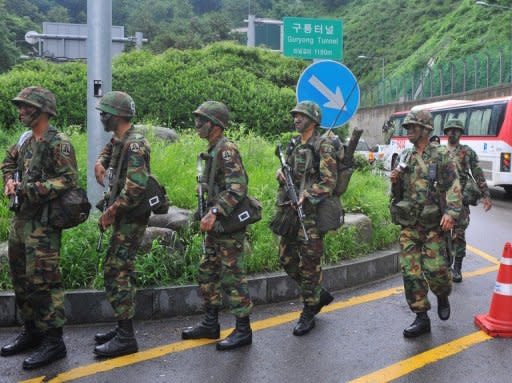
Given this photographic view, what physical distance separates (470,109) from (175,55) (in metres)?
9.01

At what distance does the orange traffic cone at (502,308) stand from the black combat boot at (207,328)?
6.71ft

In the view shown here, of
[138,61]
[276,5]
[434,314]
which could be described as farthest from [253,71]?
[276,5]

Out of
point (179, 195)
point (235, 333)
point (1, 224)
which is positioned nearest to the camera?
point (235, 333)

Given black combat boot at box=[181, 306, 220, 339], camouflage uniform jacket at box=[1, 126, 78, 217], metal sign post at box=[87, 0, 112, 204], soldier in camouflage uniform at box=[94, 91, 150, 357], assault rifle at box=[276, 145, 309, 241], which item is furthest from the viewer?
metal sign post at box=[87, 0, 112, 204]

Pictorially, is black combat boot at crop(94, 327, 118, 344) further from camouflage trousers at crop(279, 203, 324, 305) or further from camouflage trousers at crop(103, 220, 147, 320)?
camouflage trousers at crop(279, 203, 324, 305)

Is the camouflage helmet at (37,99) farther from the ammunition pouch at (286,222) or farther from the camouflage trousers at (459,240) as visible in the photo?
the camouflage trousers at (459,240)

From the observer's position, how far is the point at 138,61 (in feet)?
41.6

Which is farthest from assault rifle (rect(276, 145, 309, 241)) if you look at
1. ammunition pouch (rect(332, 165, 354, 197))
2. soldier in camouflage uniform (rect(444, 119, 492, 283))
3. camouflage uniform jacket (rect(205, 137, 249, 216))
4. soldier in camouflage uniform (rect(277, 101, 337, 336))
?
soldier in camouflage uniform (rect(444, 119, 492, 283))

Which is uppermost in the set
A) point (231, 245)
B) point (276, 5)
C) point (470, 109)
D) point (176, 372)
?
point (276, 5)

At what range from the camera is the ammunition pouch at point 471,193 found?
6512mm

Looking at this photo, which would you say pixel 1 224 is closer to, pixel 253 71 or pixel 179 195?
pixel 179 195

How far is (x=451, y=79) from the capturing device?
30.0m

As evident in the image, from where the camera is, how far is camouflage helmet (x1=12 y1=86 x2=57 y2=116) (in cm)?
405

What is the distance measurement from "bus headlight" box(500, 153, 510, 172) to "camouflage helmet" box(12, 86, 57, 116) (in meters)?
12.9
